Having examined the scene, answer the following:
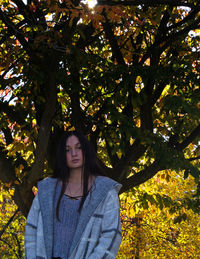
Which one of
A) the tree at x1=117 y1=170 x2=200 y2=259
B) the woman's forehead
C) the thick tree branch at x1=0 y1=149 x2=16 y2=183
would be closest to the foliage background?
the thick tree branch at x1=0 y1=149 x2=16 y2=183

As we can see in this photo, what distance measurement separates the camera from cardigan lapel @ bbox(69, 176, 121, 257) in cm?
271

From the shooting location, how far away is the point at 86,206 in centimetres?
282

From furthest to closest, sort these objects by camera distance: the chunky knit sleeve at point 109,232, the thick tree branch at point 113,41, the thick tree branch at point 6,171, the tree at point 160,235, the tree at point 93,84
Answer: the tree at point 160,235 < the thick tree branch at point 113,41 < the thick tree branch at point 6,171 < the tree at point 93,84 < the chunky knit sleeve at point 109,232

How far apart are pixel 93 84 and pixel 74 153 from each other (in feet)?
9.65

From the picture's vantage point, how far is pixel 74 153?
9.98 ft

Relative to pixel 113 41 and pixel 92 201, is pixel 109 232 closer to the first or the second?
pixel 92 201

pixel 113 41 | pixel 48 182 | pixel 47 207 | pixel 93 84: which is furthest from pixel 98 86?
pixel 47 207

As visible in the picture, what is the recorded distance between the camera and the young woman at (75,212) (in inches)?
107

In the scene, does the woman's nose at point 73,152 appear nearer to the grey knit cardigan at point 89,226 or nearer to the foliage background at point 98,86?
the grey knit cardigan at point 89,226

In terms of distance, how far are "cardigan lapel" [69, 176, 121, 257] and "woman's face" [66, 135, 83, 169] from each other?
7.5 inches

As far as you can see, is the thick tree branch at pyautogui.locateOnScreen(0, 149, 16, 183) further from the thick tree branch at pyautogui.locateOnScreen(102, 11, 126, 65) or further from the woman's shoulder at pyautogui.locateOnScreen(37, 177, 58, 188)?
the woman's shoulder at pyautogui.locateOnScreen(37, 177, 58, 188)

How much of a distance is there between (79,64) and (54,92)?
70 cm

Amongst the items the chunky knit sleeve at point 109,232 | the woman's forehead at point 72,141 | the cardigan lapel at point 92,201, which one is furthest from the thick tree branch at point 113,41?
the chunky knit sleeve at point 109,232

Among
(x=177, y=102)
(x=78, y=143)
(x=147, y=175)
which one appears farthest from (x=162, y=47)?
(x=78, y=143)
